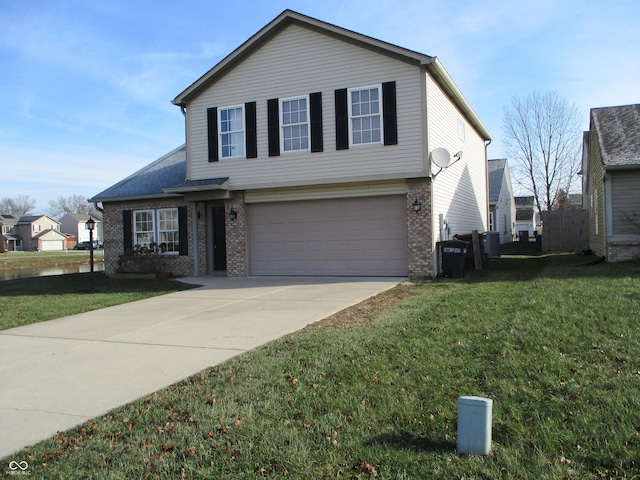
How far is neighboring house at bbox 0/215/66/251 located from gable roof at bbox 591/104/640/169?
82.1 meters

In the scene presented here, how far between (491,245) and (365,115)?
29.4 feet

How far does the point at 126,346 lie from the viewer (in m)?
7.20

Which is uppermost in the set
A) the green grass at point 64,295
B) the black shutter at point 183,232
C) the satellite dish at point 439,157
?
the satellite dish at point 439,157

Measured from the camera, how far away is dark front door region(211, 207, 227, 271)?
17.7 metres

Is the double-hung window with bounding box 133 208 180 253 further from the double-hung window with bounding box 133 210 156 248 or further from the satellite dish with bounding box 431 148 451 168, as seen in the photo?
the satellite dish with bounding box 431 148 451 168

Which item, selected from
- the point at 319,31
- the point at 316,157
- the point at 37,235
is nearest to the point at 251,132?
the point at 316,157

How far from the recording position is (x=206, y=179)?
53.2ft

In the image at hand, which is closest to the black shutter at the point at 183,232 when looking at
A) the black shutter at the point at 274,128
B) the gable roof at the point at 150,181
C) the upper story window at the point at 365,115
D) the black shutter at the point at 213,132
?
the gable roof at the point at 150,181

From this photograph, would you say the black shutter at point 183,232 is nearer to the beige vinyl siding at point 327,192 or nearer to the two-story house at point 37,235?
the beige vinyl siding at point 327,192

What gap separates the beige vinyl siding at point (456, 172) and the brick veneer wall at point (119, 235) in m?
8.46

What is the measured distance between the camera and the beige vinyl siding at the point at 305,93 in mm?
13875

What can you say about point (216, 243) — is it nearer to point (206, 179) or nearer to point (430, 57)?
point (206, 179)

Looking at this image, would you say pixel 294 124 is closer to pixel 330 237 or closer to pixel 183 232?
pixel 330 237

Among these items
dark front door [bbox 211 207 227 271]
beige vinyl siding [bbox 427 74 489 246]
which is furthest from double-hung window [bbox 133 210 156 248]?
beige vinyl siding [bbox 427 74 489 246]
